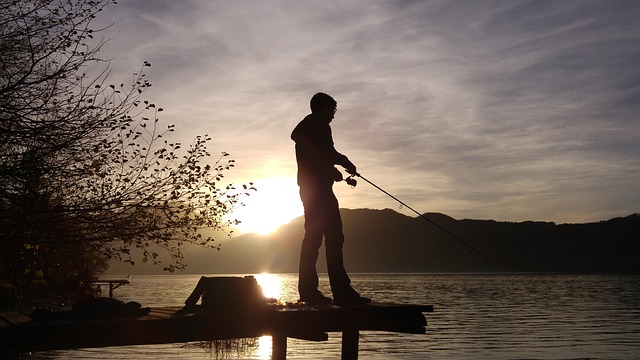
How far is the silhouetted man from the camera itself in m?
11.1

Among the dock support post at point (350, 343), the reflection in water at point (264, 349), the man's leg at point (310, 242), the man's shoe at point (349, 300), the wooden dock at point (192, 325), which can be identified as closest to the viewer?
the wooden dock at point (192, 325)

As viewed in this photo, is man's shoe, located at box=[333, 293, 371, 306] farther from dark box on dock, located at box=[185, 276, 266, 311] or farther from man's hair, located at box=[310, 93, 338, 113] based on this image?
man's hair, located at box=[310, 93, 338, 113]

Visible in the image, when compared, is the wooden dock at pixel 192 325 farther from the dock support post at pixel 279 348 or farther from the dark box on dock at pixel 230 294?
the dock support post at pixel 279 348

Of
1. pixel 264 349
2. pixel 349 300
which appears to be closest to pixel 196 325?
pixel 349 300

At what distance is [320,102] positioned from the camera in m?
11.2

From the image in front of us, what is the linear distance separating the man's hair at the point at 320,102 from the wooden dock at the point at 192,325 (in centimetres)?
322

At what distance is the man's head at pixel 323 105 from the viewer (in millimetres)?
11227

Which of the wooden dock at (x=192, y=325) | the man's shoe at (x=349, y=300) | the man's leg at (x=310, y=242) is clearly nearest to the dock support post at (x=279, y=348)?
the man's leg at (x=310, y=242)

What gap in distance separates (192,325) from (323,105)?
14.1 feet

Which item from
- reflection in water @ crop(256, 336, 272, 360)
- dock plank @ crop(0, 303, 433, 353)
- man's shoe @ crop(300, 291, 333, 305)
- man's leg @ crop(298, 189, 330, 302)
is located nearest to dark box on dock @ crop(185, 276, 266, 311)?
dock plank @ crop(0, 303, 433, 353)

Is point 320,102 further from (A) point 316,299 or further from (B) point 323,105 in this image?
(A) point 316,299

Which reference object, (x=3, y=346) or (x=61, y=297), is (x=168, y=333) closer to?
(x=3, y=346)

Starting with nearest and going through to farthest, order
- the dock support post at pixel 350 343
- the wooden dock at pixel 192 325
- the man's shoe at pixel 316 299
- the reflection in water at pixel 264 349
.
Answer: the wooden dock at pixel 192 325 → the man's shoe at pixel 316 299 → the dock support post at pixel 350 343 → the reflection in water at pixel 264 349

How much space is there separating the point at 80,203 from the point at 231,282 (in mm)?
4008
